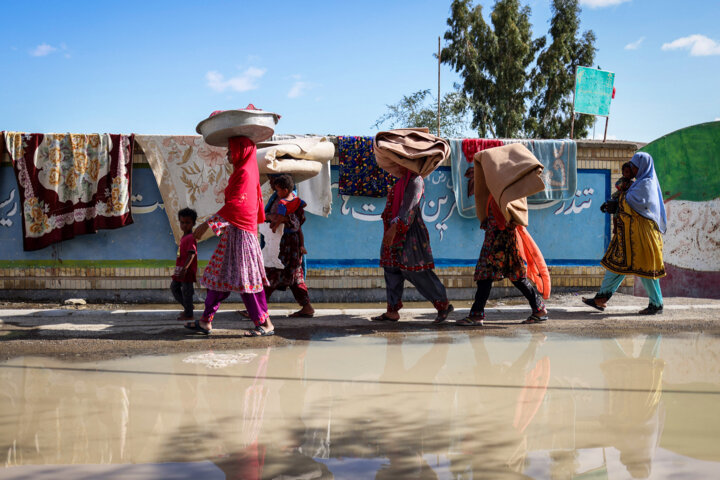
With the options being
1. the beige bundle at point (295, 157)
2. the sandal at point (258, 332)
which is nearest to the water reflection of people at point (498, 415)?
the sandal at point (258, 332)

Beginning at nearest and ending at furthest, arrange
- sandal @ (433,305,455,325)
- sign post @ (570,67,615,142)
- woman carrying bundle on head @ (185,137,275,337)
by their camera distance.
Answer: woman carrying bundle on head @ (185,137,275,337) → sandal @ (433,305,455,325) → sign post @ (570,67,615,142)

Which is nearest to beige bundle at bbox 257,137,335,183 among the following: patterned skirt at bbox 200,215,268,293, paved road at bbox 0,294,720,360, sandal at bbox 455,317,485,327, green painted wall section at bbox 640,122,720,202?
patterned skirt at bbox 200,215,268,293

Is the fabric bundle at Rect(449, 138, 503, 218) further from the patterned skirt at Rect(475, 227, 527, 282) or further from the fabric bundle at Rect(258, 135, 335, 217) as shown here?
the patterned skirt at Rect(475, 227, 527, 282)

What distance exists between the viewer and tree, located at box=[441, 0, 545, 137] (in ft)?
92.5

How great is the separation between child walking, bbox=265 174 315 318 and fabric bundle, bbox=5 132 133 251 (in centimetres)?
270

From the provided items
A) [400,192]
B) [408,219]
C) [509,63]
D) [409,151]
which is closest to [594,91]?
[409,151]

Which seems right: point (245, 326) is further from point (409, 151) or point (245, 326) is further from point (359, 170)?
point (359, 170)

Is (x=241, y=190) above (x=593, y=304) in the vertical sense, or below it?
above

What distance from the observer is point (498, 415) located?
326cm

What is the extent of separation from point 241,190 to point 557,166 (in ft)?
17.1

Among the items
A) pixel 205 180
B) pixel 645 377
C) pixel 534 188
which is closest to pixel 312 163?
pixel 205 180

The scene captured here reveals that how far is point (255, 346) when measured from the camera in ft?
16.4

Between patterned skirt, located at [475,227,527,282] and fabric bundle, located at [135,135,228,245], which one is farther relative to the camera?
fabric bundle, located at [135,135,228,245]

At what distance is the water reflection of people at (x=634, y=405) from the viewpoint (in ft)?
9.04
